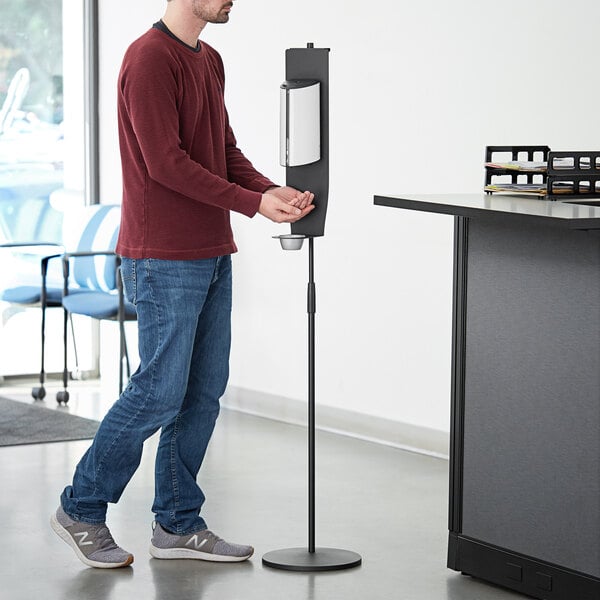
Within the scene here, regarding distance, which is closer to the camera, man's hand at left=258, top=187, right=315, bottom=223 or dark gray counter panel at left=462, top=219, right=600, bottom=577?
dark gray counter panel at left=462, top=219, right=600, bottom=577

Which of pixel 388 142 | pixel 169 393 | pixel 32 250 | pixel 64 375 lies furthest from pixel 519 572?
pixel 32 250

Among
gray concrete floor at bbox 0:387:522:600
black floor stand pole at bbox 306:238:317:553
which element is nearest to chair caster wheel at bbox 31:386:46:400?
gray concrete floor at bbox 0:387:522:600

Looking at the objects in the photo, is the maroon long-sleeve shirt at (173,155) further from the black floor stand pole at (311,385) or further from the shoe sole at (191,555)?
the shoe sole at (191,555)

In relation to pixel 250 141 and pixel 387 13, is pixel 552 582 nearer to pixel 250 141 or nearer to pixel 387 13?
pixel 387 13

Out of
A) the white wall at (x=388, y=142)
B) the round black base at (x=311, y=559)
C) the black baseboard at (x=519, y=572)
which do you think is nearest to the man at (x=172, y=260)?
→ the round black base at (x=311, y=559)

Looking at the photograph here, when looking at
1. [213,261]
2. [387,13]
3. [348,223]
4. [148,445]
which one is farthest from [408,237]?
[213,261]

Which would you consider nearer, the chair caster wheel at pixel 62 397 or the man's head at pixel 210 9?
the man's head at pixel 210 9

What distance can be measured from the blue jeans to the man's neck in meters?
0.56

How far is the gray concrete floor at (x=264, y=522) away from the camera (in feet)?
11.1

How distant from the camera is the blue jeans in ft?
11.1

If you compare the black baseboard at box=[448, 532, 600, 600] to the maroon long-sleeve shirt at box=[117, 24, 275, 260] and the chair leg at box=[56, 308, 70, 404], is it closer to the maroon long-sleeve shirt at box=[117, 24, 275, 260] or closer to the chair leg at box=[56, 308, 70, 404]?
the maroon long-sleeve shirt at box=[117, 24, 275, 260]

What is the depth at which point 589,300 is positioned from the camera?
3066 mm

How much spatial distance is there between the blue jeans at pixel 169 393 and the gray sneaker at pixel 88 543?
0.9 inches

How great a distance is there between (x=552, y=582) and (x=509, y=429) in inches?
14.7
